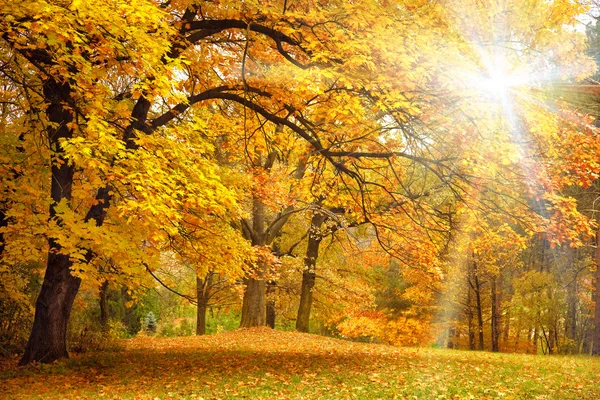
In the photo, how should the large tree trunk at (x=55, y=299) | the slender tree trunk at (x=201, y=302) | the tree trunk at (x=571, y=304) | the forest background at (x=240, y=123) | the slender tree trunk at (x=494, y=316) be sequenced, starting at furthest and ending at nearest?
the slender tree trunk at (x=201, y=302) < the tree trunk at (x=571, y=304) < the slender tree trunk at (x=494, y=316) < the large tree trunk at (x=55, y=299) < the forest background at (x=240, y=123)

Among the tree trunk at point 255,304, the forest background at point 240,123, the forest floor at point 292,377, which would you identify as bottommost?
the forest floor at point 292,377

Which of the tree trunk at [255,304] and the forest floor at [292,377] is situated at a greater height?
the tree trunk at [255,304]

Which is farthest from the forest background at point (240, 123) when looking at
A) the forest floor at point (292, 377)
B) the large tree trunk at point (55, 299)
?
the forest floor at point (292, 377)

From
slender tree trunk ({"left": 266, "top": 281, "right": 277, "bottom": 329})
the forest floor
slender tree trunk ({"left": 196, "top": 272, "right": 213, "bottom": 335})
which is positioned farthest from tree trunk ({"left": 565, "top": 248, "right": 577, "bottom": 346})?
slender tree trunk ({"left": 196, "top": 272, "right": 213, "bottom": 335})

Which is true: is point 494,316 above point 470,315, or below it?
above

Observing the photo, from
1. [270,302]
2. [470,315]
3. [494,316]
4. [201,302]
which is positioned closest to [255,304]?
[270,302]

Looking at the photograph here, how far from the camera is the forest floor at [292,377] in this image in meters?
7.82

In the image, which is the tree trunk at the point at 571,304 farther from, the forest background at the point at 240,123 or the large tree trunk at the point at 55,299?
the large tree trunk at the point at 55,299

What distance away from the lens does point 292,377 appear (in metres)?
9.17

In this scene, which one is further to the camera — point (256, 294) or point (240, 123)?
point (256, 294)

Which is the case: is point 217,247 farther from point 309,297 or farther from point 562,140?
point 309,297

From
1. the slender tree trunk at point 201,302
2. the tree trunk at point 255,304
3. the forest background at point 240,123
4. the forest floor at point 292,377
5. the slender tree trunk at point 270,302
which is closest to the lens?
the forest background at point 240,123

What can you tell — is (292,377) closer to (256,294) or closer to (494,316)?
(256,294)

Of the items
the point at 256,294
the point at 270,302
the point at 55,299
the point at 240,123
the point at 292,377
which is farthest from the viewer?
the point at 270,302
